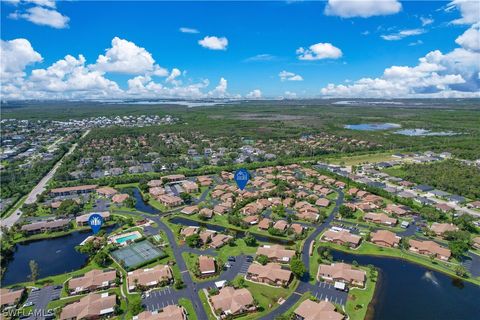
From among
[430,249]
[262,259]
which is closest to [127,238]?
[262,259]

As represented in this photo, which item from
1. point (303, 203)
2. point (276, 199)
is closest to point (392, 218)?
point (303, 203)

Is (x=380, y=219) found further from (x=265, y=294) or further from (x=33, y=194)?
(x=33, y=194)

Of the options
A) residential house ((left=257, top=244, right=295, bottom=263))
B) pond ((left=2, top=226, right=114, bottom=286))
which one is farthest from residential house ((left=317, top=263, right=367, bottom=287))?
pond ((left=2, top=226, right=114, bottom=286))

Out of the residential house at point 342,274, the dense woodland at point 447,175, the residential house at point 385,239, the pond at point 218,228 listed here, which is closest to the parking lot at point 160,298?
the pond at point 218,228

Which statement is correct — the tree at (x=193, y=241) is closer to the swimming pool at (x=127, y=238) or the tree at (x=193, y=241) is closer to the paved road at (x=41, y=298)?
the swimming pool at (x=127, y=238)

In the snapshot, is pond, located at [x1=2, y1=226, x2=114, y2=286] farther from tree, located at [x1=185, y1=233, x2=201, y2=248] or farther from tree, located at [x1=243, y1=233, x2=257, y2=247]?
tree, located at [x1=243, y1=233, x2=257, y2=247]

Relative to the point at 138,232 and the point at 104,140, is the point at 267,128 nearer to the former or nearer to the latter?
the point at 104,140
